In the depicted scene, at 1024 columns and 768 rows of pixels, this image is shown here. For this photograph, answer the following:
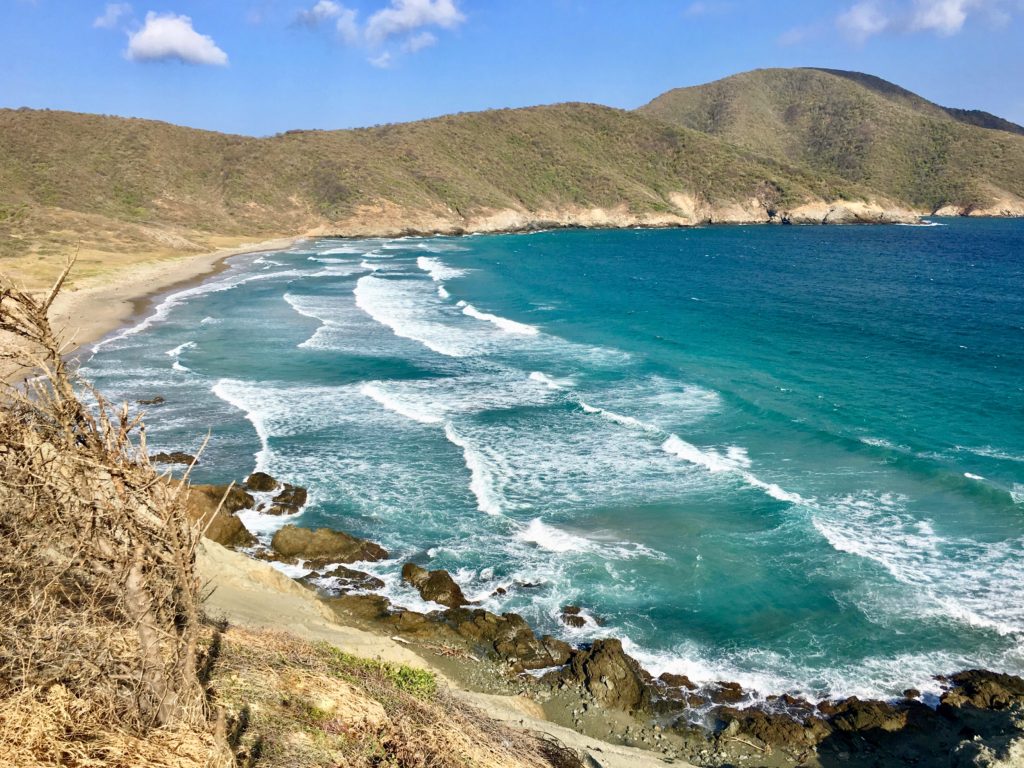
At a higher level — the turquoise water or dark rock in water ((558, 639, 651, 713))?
the turquoise water

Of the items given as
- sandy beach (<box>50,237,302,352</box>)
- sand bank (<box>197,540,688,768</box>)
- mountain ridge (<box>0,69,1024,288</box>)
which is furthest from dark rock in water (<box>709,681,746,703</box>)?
mountain ridge (<box>0,69,1024,288</box>)

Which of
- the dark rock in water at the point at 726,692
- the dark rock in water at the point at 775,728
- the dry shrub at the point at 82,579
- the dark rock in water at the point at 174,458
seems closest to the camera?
the dry shrub at the point at 82,579

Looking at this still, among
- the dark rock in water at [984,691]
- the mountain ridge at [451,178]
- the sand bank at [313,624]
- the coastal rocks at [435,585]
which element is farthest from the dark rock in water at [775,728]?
the mountain ridge at [451,178]

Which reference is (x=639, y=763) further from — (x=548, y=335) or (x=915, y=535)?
(x=548, y=335)

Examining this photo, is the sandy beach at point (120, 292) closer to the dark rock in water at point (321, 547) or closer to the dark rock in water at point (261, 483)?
the dark rock in water at point (261, 483)

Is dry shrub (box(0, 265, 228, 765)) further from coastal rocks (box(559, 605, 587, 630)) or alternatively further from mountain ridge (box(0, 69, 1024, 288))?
mountain ridge (box(0, 69, 1024, 288))

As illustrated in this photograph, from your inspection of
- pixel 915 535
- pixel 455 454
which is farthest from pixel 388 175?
pixel 915 535
